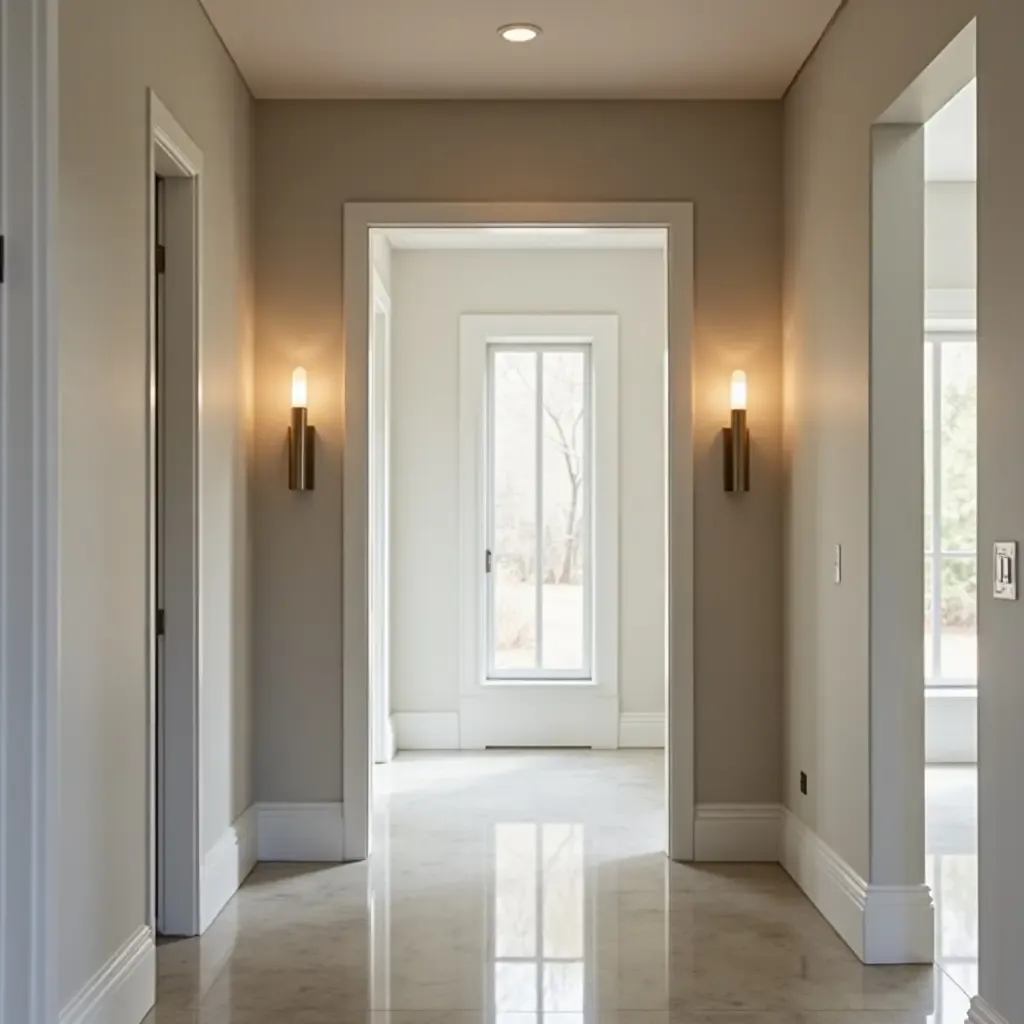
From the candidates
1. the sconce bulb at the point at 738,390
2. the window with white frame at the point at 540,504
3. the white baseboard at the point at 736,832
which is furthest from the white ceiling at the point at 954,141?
the white baseboard at the point at 736,832

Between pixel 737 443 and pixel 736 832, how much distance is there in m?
1.44

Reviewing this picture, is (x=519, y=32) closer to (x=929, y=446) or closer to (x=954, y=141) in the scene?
(x=954, y=141)

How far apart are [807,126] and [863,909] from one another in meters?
2.57

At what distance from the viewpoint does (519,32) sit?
416cm

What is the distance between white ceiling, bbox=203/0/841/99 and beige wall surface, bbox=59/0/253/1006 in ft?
1.09

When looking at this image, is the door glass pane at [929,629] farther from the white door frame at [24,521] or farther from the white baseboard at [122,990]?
the white door frame at [24,521]

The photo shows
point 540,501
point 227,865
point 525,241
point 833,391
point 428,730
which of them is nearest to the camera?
→ point 833,391

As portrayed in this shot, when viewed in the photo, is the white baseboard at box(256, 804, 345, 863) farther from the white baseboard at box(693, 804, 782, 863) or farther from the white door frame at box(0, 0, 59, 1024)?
the white door frame at box(0, 0, 59, 1024)

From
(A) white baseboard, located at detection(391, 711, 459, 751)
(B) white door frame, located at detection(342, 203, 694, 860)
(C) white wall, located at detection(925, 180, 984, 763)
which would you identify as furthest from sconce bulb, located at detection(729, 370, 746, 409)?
(A) white baseboard, located at detection(391, 711, 459, 751)

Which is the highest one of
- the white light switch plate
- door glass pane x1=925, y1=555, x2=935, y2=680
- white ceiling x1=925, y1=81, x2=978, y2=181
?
white ceiling x1=925, y1=81, x2=978, y2=181

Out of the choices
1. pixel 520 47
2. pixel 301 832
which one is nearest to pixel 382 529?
pixel 301 832

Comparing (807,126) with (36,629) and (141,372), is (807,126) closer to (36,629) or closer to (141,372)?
(141,372)

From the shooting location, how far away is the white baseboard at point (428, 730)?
23.4ft

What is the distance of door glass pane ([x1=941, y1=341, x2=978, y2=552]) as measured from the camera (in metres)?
6.81
